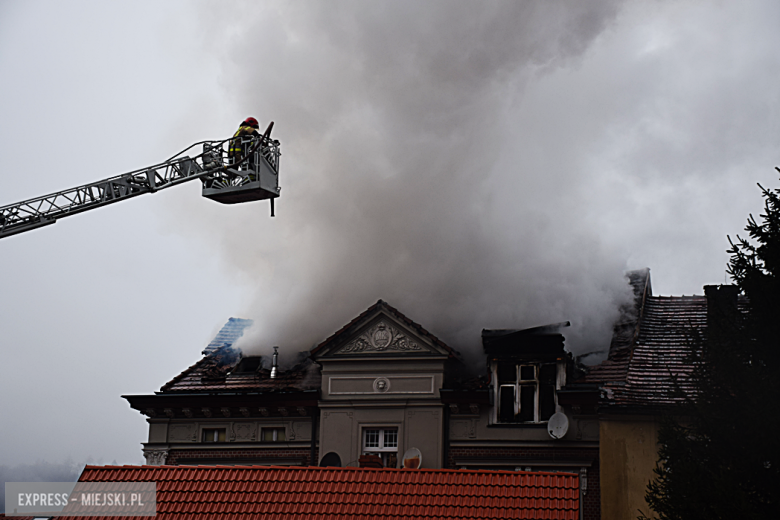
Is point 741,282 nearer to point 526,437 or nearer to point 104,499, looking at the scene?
point 526,437

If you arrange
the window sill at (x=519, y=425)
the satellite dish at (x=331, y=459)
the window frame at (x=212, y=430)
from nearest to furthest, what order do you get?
the window sill at (x=519, y=425)
the satellite dish at (x=331, y=459)
the window frame at (x=212, y=430)

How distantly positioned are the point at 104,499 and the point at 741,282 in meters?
14.0

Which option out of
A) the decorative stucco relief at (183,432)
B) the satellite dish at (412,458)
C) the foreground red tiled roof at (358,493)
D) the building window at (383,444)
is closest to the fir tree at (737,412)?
the foreground red tiled roof at (358,493)

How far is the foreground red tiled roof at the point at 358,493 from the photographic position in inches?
712

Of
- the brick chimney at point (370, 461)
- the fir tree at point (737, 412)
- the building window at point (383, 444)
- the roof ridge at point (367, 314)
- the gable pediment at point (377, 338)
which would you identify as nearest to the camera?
the fir tree at point (737, 412)

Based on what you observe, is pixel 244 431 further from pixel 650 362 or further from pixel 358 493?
pixel 650 362

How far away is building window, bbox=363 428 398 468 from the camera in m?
25.0

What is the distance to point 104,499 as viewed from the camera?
19.9 metres

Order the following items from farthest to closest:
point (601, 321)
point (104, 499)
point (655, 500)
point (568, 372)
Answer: point (601, 321) < point (568, 372) < point (104, 499) < point (655, 500)

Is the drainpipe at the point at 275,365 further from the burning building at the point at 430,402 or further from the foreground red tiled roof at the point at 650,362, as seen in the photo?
the foreground red tiled roof at the point at 650,362

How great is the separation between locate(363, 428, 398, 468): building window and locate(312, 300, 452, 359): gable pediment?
2.13 m

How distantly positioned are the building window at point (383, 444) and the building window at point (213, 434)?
4183 millimetres

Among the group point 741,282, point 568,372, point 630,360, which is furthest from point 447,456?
point 741,282

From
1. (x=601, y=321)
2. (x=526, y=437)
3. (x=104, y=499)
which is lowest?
(x=104, y=499)
